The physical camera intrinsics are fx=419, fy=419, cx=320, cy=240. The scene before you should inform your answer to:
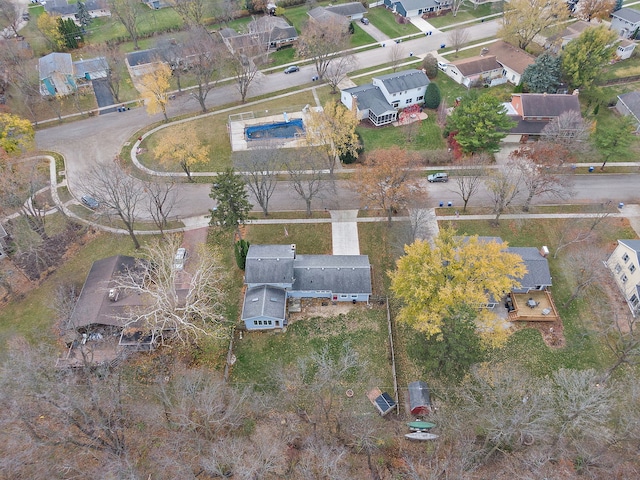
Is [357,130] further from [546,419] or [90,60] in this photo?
[90,60]

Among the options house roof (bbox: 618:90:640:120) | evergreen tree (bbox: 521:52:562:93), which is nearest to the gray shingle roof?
evergreen tree (bbox: 521:52:562:93)

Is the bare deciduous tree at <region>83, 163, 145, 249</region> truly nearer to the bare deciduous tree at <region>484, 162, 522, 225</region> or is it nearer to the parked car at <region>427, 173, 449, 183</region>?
the parked car at <region>427, 173, 449, 183</region>

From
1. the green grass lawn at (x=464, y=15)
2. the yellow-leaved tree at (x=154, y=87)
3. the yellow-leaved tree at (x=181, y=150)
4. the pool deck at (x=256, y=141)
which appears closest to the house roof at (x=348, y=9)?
the green grass lawn at (x=464, y=15)

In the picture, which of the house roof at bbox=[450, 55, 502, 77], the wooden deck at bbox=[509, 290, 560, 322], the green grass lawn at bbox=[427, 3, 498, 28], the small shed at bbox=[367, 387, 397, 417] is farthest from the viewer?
the green grass lawn at bbox=[427, 3, 498, 28]

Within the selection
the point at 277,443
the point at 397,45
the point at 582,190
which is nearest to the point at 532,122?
the point at 582,190

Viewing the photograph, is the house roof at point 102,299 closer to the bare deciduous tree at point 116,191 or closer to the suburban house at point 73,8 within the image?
the bare deciduous tree at point 116,191

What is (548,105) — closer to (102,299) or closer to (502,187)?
(502,187)

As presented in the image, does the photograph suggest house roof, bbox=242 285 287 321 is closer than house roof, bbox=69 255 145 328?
No

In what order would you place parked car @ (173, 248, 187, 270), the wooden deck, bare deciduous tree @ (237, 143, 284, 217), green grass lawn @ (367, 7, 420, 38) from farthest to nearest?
green grass lawn @ (367, 7, 420, 38) → bare deciduous tree @ (237, 143, 284, 217) → parked car @ (173, 248, 187, 270) → the wooden deck
